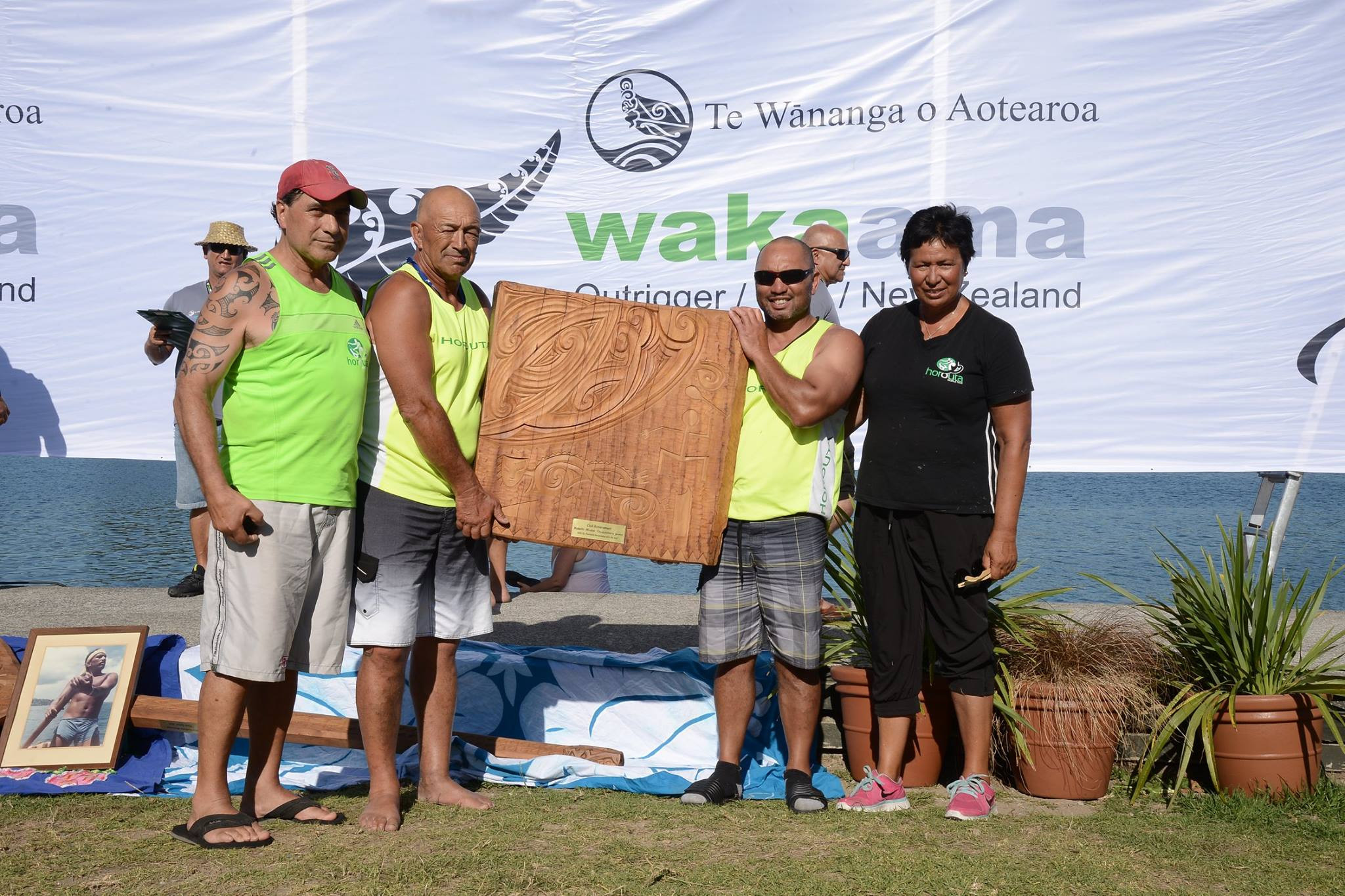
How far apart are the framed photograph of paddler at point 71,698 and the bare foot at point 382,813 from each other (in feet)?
3.28

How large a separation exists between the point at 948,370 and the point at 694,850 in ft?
5.23

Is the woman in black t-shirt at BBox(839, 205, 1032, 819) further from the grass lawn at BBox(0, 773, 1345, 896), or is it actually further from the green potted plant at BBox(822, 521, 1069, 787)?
the grass lawn at BBox(0, 773, 1345, 896)

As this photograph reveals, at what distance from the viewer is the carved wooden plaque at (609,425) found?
3.57m

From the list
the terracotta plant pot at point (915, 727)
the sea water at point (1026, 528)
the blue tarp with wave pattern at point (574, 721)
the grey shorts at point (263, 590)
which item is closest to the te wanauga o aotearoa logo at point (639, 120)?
the blue tarp with wave pattern at point (574, 721)

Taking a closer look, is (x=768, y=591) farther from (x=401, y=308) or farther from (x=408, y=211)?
(x=408, y=211)

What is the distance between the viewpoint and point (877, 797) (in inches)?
142

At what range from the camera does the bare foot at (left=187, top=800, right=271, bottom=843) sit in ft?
10.2

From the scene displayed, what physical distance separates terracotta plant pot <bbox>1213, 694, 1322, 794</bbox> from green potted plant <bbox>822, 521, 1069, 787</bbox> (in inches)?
25.3

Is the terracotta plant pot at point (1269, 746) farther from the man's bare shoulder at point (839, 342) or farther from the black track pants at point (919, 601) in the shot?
the man's bare shoulder at point (839, 342)

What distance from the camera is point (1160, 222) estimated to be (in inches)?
202

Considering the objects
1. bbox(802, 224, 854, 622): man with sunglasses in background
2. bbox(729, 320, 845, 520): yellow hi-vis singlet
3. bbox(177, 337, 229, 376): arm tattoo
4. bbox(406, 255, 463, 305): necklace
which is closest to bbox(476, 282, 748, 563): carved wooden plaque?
bbox(729, 320, 845, 520): yellow hi-vis singlet

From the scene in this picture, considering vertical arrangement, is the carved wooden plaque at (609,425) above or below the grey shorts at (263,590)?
above

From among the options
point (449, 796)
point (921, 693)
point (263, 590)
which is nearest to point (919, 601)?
point (921, 693)

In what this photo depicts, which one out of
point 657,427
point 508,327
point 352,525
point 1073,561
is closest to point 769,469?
point 657,427
